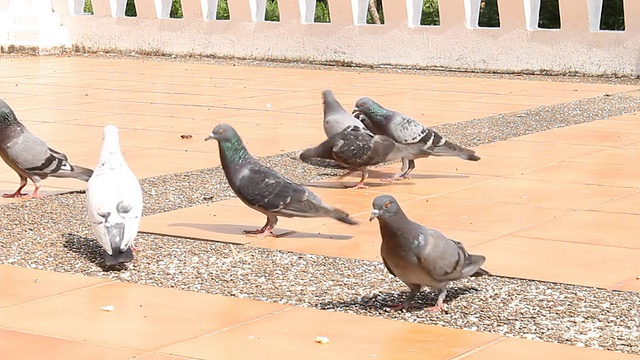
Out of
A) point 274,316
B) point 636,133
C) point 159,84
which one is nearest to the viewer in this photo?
point 274,316

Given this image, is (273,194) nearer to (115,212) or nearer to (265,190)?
(265,190)

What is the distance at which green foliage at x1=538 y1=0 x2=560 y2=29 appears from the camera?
20734 mm

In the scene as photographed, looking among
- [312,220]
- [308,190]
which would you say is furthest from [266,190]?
[312,220]

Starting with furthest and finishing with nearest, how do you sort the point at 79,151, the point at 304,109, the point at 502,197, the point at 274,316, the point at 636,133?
the point at 304,109
the point at 636,133
the point at 79,151
the point at 502,197
the point at 274,316

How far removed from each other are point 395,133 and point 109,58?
10.4 m

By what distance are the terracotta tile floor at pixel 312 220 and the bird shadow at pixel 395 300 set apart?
0.22 meters

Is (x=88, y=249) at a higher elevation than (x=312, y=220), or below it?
higher

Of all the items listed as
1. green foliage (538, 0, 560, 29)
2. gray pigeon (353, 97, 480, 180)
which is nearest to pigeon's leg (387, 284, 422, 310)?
gray pigeon (353, 97, 480, 180)

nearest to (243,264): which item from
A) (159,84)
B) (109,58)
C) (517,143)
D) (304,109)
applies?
(517,143)

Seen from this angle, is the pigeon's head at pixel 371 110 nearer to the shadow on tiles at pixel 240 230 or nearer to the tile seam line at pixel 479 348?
the shadow on tiles at pixel 240 230

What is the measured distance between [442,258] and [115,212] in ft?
5.60

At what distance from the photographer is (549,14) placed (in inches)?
832

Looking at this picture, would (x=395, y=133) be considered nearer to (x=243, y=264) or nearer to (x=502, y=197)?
(x=502, y=197)

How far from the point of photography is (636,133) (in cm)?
1041
